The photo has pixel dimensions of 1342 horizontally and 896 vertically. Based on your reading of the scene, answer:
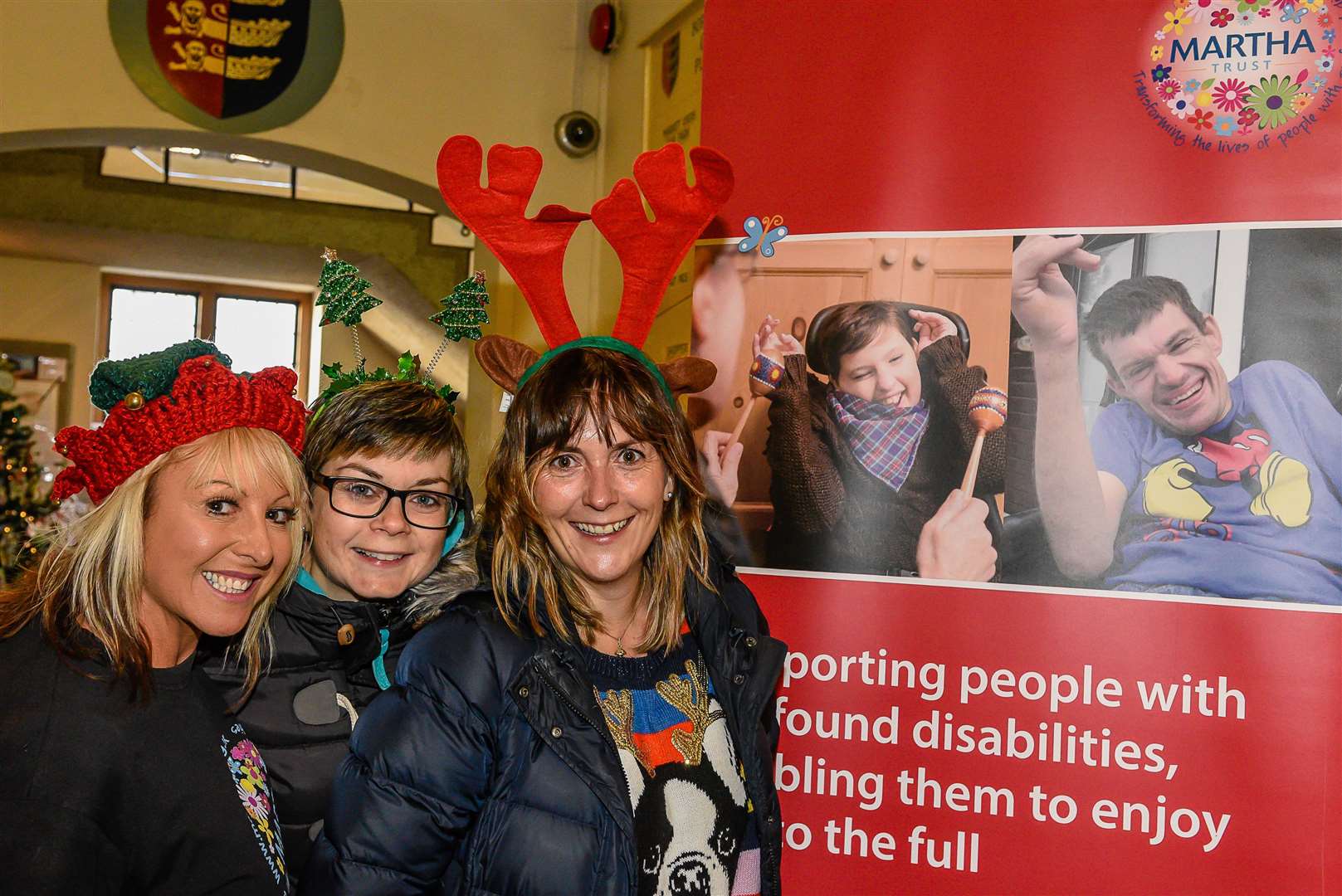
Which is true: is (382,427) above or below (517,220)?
below

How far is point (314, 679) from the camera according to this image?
6.32 feet

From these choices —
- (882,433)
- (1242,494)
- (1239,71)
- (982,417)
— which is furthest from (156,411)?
(1239,71)

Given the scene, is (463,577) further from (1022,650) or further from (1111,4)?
(1111,4)

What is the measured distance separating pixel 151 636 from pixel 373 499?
18.2 inches

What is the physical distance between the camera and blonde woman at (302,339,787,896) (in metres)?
1.48

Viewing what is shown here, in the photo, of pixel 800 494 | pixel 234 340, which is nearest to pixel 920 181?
pixel 800 494

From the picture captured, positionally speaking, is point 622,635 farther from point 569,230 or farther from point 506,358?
point 569,230

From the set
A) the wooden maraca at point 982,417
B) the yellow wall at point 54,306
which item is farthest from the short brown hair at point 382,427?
the yellow wall at point 54,306

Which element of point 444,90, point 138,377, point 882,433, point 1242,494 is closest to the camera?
point 138,377

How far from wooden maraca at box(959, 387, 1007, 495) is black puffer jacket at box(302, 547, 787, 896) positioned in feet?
3.01

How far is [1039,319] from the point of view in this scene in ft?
7.07

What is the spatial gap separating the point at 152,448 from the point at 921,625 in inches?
53.3

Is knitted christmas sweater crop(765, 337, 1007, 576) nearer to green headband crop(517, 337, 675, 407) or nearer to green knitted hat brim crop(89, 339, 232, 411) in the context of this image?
green headband crop(517, 337, 675, 407)

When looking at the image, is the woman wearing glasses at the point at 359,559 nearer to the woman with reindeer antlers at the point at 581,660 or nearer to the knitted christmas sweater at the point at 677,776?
the woman with reindeer antlers at the point at 581,660
